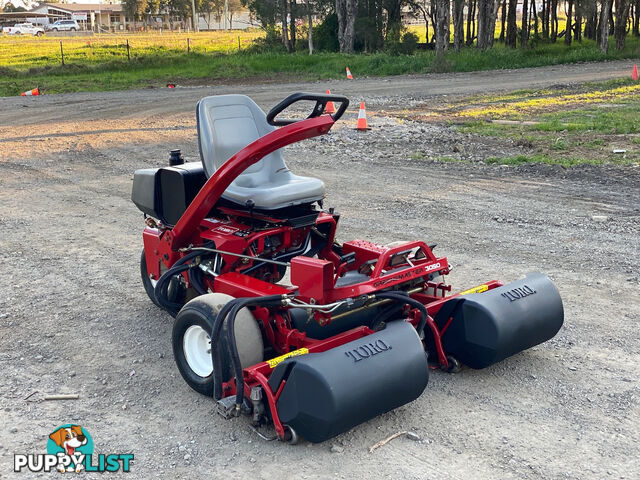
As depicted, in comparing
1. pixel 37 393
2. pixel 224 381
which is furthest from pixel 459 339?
pixel 37 393

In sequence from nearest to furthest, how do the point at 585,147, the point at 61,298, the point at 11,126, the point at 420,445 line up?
1. the point at 420,445
2. the point at 61,298
3. the point at 585,147
4. the point at 11,126

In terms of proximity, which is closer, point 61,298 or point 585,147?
point 61,298

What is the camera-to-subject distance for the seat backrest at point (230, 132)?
17.9 feet

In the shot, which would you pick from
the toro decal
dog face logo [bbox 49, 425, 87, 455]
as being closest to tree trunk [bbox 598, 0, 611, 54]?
the toro decal

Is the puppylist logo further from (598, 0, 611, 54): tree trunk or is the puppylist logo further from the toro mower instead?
(598, 0, 611, 54): tree trunk

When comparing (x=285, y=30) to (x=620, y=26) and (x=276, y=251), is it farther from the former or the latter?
(x=276, y=251)

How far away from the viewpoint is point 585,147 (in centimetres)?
1299

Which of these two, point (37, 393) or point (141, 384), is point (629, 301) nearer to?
point (141, 384)

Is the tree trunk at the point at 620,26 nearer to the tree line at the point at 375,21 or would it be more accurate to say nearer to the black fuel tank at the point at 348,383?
the tree line at the point at 375,21

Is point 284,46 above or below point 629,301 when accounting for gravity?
above

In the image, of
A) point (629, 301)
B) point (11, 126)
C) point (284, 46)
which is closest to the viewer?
point (629, 301)

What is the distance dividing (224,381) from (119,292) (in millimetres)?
2677

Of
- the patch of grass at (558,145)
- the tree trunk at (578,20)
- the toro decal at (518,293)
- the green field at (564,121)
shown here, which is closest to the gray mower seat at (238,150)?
the toro decal at (518,293)

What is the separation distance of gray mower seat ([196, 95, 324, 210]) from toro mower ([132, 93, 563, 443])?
1 cm
